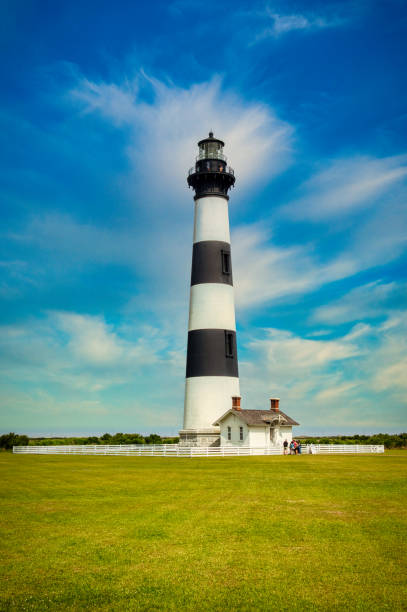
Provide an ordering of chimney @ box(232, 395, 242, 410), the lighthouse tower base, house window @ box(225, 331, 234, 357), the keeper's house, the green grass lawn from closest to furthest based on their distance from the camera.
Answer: the green grass lawn
the keeper's house
chimney @ box(232, 395, 242, 410)
the lighthouse tower base
house window @ box(225, 331, 234, 357)

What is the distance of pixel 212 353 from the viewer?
135 feet

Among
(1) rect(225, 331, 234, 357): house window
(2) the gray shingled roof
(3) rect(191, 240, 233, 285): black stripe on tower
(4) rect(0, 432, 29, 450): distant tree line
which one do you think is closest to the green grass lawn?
(2) the gray shingled roof

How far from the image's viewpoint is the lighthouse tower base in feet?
136

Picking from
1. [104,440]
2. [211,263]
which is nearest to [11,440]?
[104,440]

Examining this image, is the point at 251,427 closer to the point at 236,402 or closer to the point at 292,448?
the point at 236,402

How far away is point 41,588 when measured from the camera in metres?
9.10

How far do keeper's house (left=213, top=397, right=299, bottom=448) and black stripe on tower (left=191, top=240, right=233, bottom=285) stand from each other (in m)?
9.13

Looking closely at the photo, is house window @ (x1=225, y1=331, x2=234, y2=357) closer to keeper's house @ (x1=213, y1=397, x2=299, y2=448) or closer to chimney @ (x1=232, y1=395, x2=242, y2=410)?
chimney @ (x1=232, y1=395, x2=242, y2=410)

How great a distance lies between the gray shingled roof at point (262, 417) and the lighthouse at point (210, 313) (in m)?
1.25

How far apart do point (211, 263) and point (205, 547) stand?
32631 mm

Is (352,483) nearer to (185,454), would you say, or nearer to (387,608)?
(387,608)

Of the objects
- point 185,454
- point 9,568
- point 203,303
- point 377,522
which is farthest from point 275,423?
point 9,568

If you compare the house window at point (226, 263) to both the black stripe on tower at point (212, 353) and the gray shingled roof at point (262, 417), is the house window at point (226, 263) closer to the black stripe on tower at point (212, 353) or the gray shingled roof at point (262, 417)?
the black stripe on tower at point (212, 353)

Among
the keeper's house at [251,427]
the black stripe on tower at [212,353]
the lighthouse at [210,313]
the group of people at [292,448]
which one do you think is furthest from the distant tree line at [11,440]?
the group of people at [292,448]
